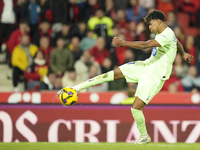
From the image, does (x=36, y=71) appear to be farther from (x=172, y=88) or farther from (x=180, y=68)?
(x=180, y=68)

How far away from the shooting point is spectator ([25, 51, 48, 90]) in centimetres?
1002

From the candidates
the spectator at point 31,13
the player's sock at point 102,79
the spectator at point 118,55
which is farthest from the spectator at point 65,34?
the player's sock at point 102,79

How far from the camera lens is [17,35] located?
10805 mm

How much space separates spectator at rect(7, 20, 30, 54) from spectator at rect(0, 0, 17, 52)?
32cm

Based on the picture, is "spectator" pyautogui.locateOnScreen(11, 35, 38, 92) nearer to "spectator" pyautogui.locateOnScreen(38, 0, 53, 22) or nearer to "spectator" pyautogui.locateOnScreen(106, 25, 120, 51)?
"spectator" pyautogui.locateOnScreen(38, 0, 53, 22)

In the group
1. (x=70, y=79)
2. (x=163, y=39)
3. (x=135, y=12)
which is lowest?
(x=70, y=79)

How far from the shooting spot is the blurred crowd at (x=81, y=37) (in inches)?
395

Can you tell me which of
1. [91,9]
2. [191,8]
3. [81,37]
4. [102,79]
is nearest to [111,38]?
[81,37]

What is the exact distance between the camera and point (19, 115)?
7562 millimetres

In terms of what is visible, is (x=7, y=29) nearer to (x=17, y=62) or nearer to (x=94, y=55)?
(x=17, y=62)

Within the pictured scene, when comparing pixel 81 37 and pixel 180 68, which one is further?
pixel 81 37

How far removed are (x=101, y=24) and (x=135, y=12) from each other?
114 cm

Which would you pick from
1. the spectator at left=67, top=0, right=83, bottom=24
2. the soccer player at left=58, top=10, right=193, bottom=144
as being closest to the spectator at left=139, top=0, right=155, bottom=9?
the spectator at left=67, top=0, right=83, bottom=24

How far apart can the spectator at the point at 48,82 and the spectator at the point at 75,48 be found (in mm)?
894
